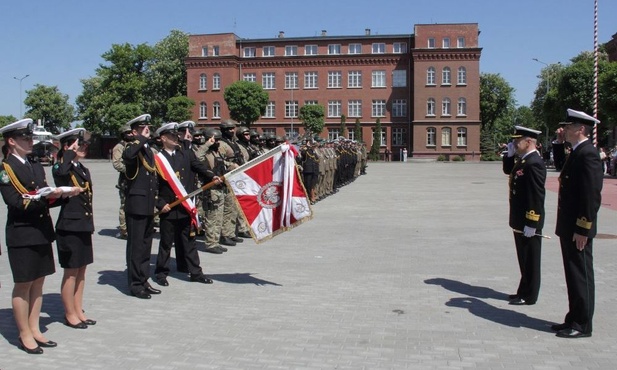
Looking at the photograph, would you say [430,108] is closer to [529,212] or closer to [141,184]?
[529,212]

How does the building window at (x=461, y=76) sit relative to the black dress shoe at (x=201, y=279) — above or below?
above

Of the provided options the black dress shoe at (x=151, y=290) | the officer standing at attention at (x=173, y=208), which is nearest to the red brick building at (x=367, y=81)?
the officer standing at attention at (x=173, y=208)

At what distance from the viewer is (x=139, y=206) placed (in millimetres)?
7551

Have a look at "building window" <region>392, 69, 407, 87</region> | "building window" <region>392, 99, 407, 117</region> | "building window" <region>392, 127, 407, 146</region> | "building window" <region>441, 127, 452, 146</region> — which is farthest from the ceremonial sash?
"building window" <region>392, 69, 407, 87</region>

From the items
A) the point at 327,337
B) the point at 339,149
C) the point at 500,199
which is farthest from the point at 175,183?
the point at 339,149

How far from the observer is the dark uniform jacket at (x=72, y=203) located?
20.9 feet

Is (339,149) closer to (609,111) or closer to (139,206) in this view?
(139,206)

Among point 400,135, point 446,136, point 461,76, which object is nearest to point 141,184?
point 446,136

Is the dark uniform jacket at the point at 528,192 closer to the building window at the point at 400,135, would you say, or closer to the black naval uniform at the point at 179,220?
the black naval uniform at the point at 179,220

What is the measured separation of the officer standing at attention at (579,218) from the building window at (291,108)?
7468 cm

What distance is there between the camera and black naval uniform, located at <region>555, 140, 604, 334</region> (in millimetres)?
6016

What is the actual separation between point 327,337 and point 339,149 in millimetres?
21865

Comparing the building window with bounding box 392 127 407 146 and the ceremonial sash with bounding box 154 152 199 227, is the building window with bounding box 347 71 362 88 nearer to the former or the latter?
the building window with bounding box 392 127 407 146

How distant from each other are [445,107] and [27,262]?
72.8 metres
